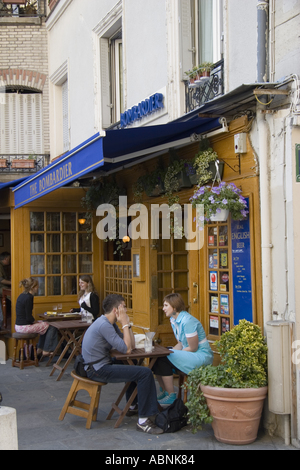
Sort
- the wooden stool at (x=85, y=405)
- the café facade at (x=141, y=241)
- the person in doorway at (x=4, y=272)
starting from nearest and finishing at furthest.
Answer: the wooden stool at (x=85, y=405)
the café facade at (x=141, y=241)
the person in doorway at (x=4, y=272)

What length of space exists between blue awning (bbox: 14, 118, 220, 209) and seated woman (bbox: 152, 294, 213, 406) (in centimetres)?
183

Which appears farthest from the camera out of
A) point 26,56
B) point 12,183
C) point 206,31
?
point 26,56

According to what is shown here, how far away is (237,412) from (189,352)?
1062 millimetres

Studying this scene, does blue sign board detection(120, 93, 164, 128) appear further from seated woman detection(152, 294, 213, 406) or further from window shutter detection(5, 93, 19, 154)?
window shutter detection(5, 93, 19, 154)

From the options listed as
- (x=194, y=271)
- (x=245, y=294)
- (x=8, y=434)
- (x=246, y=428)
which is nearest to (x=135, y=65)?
(x=194, y=271)

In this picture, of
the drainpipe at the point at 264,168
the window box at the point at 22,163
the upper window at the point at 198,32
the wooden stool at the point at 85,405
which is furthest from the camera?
the window box at the point at 22,163

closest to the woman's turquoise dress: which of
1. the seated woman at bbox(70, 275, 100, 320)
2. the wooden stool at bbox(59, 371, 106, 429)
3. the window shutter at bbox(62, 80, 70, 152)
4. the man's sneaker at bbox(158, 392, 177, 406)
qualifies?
the man's sneaker at bbox(158, 392, 177, 406)

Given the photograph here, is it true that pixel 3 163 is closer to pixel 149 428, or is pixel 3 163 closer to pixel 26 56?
pixel 26 56

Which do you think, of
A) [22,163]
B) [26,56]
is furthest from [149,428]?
[26,56]

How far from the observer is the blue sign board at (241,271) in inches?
230

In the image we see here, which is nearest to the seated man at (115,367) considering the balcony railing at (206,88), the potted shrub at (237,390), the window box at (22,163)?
the potted shrub at (237,390)

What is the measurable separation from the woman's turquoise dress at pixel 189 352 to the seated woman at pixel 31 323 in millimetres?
3982

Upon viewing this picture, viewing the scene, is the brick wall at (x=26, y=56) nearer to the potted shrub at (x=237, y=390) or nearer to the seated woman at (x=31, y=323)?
the seated woman at (x=31, y=323)

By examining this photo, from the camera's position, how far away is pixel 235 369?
5195 mm
